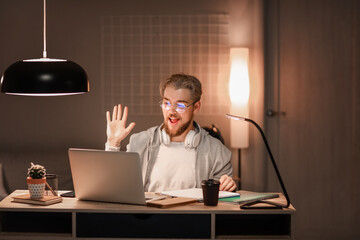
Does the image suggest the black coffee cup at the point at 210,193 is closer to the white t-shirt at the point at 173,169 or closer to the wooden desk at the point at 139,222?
the wooden desk at the point at 139,222

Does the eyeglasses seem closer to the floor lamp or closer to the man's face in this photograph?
the man's face

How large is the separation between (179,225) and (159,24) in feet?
8.80

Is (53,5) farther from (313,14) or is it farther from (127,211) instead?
(127,211)

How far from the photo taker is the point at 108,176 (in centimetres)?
256

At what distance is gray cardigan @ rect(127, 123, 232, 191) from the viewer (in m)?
3.46

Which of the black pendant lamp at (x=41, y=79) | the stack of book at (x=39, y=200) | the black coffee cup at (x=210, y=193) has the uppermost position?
the black pendant lamp at (x=41, y=79)

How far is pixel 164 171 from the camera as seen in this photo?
3.47m

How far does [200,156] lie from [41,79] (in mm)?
1196

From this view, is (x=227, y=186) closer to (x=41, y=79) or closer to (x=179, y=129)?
(x=179, y=129)

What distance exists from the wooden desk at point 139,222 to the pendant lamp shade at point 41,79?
0.59 metres

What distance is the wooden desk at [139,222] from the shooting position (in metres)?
2.50

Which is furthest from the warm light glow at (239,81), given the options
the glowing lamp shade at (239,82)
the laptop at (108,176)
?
the laptop at (108,176)

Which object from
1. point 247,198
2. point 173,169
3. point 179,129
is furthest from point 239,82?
point 247,198

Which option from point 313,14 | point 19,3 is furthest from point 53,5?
point 313,14
